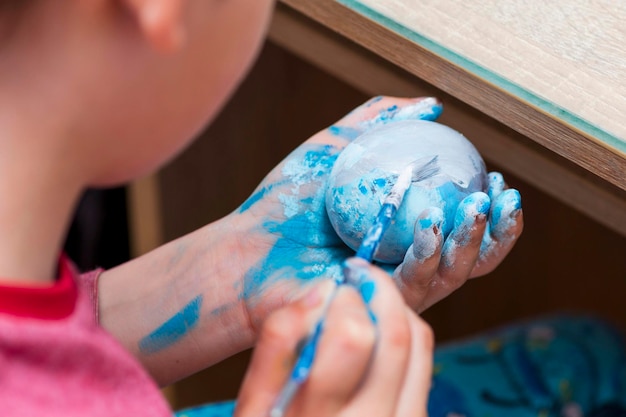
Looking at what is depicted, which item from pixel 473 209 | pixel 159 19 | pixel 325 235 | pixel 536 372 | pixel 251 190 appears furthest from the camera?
pixel 251 190

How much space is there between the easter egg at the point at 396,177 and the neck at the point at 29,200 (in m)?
0.24

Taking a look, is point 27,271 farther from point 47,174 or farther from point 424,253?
point 424,253

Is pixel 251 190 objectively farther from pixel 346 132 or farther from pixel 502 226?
pixel 502 226

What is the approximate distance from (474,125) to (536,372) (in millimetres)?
414

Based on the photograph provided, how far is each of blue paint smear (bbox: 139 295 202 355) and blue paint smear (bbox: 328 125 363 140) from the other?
199 mm

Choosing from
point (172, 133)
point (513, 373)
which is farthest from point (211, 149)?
point (172, 133)

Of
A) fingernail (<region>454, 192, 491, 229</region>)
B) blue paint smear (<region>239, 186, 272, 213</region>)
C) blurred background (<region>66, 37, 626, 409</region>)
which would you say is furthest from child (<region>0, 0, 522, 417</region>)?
blurred background (<region>66, 37, 626, 409</region>)

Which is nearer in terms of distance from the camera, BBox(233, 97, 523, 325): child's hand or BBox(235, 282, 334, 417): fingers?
BBox(235, 282, 334, 417): fingers

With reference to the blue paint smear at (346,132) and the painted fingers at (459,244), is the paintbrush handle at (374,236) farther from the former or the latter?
the blue paint smear at (346,132)

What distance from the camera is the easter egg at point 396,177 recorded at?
0.65 metres

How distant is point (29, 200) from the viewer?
46 cm

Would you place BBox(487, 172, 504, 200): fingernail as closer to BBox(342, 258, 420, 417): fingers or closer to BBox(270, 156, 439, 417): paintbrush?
BBox(270, 156, 439, 417): paintbrush

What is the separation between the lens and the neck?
45 cm

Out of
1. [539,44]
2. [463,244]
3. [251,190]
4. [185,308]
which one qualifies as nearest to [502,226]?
[463,244]
